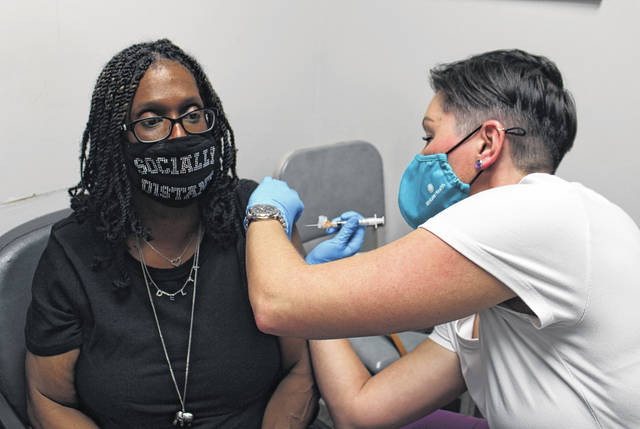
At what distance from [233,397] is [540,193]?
2.61 feet

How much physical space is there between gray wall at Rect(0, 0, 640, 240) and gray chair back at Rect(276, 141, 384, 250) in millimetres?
281

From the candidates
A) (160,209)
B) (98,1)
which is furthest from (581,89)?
(98,1)

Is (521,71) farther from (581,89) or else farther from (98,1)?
(98,1)

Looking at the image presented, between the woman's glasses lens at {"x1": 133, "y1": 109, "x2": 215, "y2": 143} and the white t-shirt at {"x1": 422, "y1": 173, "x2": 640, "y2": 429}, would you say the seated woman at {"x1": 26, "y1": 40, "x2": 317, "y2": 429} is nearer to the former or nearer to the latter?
the woman's glasses lens at {"x1": 133, "y1": 109, "x2": 215, "y2": 143}

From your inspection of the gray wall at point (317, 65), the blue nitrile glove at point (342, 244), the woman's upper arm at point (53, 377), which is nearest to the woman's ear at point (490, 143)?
the blue nitrile glove at point (342, 244)

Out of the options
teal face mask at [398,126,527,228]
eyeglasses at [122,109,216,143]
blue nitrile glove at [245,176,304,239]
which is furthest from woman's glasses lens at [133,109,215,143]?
teal face mask at [398,126,527,228]

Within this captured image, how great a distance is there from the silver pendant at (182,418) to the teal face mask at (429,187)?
0.68 m

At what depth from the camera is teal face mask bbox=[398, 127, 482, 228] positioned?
42.3 inches

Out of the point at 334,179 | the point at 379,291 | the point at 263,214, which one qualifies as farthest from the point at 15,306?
the point at 334,179

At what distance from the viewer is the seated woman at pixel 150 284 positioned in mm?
1070

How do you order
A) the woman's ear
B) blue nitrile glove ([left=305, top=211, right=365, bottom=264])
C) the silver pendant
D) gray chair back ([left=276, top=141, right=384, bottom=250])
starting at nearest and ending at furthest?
1. the woman's ear
2. the silver pendant
3. blue nitrile glove ([left=305, top=211, right=365, bottom=264])
4. gray chair back ([left=276, top=141, right=384, bottom=250])

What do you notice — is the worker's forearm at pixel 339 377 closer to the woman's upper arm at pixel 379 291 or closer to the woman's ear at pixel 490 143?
the woman's upper arm at pixel 379 291

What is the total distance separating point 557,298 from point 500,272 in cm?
11

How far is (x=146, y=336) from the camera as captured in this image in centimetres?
111
